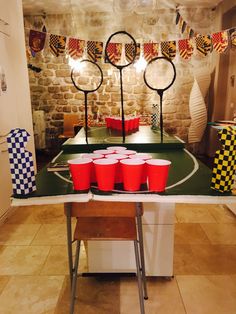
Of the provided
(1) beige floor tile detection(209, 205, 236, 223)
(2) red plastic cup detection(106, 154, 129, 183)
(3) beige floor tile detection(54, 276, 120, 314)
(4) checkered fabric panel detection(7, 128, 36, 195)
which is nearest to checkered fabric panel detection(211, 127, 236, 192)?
(2) red plastic cup detection(106, 154, 129, 183)

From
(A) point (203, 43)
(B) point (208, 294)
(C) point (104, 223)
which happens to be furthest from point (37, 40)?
(B) point (208, 294)

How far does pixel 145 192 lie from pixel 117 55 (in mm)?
2987

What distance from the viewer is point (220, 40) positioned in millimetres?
3768

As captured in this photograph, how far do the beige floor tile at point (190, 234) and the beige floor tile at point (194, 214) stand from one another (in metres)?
0.13

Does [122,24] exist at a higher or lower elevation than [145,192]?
higher

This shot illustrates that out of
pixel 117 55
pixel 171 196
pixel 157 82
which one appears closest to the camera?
pixel 171 196

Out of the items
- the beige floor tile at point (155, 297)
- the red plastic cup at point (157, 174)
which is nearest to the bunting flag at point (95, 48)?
the red plastic cup at point (157, 174)

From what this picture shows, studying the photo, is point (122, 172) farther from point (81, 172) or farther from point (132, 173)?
point (81, 172)

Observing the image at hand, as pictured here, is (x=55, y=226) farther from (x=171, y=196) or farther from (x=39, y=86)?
(x=39, y=86)

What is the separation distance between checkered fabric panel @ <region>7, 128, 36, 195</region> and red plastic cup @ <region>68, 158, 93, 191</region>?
226 mm

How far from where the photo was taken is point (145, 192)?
144 centimetres

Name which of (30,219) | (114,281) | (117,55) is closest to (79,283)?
(114,281)

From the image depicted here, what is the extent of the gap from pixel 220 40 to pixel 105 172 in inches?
128

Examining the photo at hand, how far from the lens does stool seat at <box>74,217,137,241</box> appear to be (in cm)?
158
